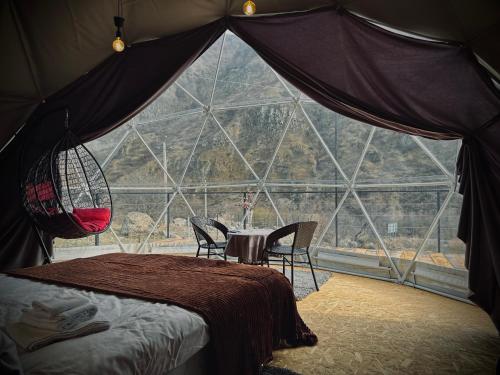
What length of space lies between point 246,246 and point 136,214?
11.1ft

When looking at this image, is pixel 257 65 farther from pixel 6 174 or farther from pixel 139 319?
pixel 139 319

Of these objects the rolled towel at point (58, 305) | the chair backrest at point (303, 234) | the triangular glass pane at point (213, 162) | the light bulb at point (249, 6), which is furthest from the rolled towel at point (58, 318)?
the triangular glass pane at point (213, 162)

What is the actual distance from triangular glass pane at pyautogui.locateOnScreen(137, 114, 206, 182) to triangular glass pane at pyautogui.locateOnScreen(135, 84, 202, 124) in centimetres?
14

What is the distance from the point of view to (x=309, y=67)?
11.5 ft

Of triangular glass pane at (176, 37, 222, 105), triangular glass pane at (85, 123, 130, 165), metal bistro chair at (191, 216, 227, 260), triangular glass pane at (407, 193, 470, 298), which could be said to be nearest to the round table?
metal bistro chair at (191, 216, 227, 260)

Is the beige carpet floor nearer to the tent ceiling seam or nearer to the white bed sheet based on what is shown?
the white bed sheet

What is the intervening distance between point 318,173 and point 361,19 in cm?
315

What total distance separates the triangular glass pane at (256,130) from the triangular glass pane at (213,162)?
0.76 ft

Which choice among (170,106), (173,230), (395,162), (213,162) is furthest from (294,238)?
(170,106)

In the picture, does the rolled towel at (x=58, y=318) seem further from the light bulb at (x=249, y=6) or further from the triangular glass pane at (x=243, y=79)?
the triangular glass pane at (x=243, y=79)

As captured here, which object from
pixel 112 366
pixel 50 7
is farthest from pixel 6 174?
pixel 112 366

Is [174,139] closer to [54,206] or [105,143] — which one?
[105,143]

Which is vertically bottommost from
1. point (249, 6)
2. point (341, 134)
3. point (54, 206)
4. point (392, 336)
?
point (392, 336)

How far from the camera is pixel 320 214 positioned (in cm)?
614
